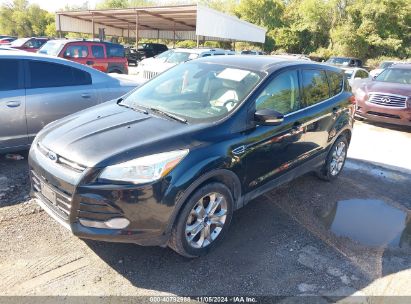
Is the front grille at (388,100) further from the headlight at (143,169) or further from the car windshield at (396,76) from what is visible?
the headlight at (143,169)

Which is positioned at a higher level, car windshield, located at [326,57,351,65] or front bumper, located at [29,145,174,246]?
car windshield, located at [326,57,351,65]

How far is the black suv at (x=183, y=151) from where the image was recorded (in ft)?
9.02

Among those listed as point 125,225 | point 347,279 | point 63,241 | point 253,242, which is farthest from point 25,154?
point 347,279

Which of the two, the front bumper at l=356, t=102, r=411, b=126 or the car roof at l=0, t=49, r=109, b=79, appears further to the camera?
the front bumper at l=356, t=102, r=411, b=126

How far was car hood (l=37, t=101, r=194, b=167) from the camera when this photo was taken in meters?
2.81

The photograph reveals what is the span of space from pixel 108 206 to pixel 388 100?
8.56 metres

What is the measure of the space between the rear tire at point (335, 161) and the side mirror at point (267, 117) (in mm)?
2005

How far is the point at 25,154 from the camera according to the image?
5484mm

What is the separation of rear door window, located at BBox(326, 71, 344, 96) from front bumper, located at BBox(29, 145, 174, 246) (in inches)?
129

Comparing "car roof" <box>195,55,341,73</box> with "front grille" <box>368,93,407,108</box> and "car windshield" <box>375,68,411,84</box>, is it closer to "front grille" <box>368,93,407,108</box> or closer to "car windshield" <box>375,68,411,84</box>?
"front grille" <box>368,93,407,108</box>

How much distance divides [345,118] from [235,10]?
5558 cm

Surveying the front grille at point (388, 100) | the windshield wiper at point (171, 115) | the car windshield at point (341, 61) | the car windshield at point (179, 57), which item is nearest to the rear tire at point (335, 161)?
the windshield wiper at point (171, 115)

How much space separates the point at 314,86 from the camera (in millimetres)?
4551

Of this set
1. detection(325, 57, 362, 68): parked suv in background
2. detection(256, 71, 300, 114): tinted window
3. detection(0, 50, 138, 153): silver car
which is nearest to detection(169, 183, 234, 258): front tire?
detection(256, 71, 300, 114): tinted window
